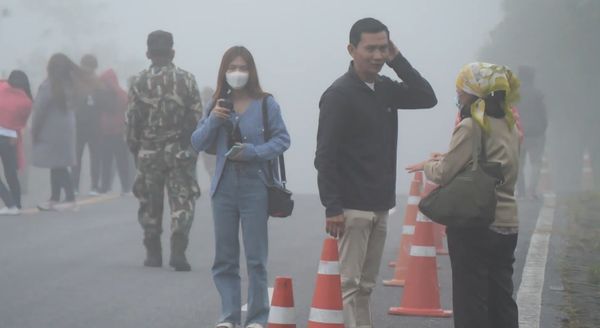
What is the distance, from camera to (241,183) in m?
7.91

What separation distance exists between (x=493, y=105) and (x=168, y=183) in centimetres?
503

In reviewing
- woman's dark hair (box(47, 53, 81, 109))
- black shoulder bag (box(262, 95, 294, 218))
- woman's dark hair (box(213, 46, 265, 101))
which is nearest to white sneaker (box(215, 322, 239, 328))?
black shoulder bag (box(262, 95, 294, 218))

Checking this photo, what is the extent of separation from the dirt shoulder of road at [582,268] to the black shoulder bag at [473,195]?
2117mm

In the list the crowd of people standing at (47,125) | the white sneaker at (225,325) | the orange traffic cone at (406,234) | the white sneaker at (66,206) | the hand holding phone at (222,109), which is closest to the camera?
the hand holding phone at (222,109)

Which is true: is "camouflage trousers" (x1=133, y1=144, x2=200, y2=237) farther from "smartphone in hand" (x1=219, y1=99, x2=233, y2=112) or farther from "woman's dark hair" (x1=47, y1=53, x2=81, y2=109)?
"woman's dark hair" (x1=47, y1=53, x2=81, y2=109)

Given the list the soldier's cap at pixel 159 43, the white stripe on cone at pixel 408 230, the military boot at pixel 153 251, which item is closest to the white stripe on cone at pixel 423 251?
the white stripe on cone at pixel 408 230

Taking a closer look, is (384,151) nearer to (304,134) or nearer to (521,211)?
(521,211)

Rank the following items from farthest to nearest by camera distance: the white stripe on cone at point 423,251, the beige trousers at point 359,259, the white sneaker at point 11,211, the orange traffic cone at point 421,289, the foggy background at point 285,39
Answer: the foggy background at point 285,39
the white sneaker at point 11,211
the white stripe on cone at point 423,251
the orange traffic cone at point 421,289
the beige trousers at point 359,259

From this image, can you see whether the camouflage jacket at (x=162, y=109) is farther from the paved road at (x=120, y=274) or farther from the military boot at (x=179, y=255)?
the paved road at (x=120, y=274)

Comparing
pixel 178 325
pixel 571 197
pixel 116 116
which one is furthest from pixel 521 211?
pixel 178 325

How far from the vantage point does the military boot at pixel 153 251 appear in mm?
11297

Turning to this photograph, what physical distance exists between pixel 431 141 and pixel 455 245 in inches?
2807

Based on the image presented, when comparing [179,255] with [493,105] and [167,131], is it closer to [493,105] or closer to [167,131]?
[167,131]

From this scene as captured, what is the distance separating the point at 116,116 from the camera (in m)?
19.8
